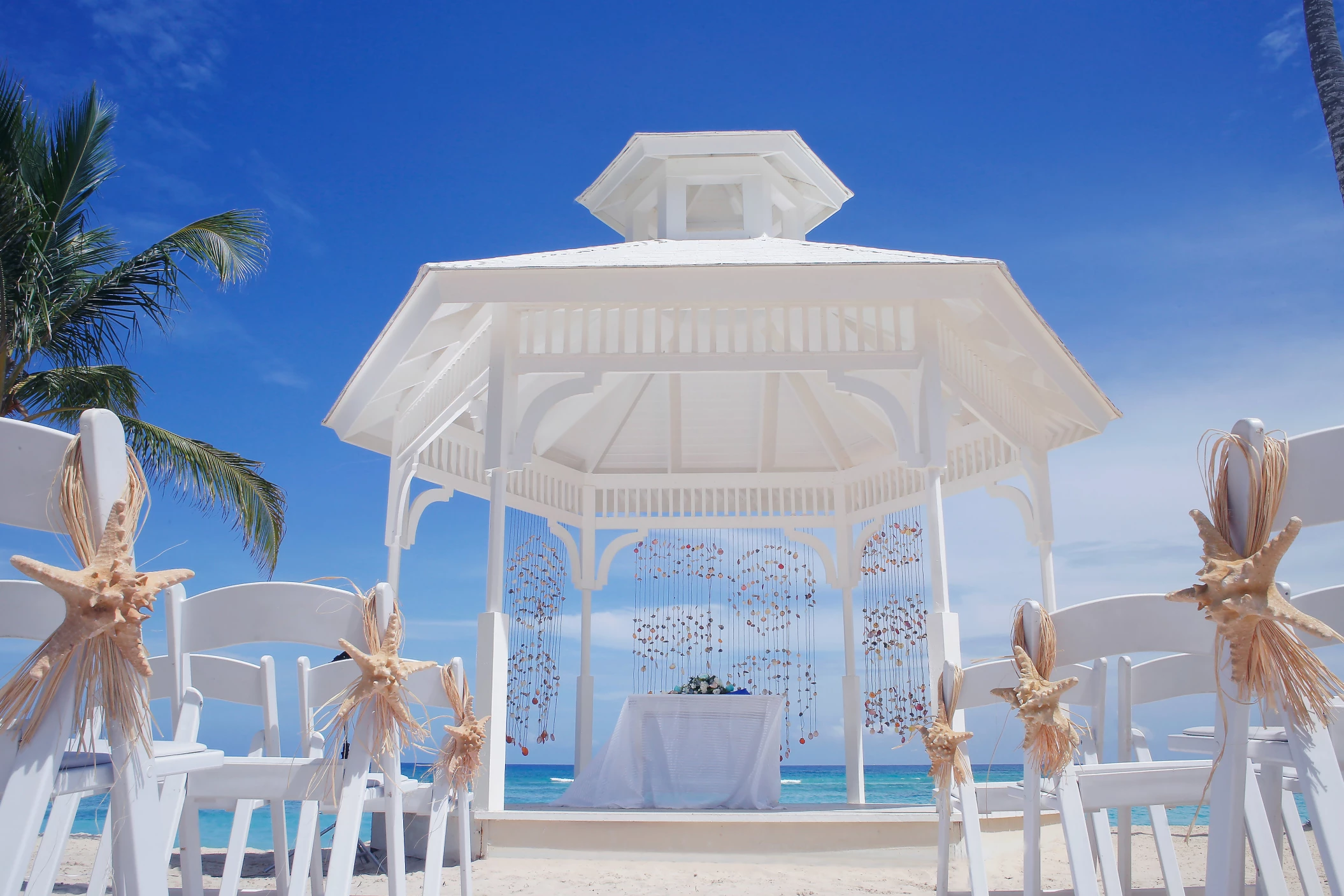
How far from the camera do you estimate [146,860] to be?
175 cm

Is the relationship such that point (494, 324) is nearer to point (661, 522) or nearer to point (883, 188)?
point (661, 522)

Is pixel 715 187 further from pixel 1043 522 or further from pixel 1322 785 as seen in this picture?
pixel 1322 785

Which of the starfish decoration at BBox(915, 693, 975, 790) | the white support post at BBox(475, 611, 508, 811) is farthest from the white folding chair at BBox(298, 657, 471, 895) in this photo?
the white support post at BBox(475, 611, 508, 811)

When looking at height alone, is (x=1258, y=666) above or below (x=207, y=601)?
below

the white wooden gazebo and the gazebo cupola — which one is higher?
the gazebo cupola

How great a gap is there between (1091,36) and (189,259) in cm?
1079

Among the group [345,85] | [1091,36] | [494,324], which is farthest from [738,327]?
[345,85]

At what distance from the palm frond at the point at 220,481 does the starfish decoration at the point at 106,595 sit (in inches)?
361

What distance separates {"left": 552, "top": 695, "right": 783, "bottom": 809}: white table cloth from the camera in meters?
6.88

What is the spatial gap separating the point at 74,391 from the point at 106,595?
10010mm

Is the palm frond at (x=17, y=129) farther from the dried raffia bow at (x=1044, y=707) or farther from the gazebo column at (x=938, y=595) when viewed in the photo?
the dried raffia bow at (x=1044, y=707)

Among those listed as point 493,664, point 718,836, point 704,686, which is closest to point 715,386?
point 704,686

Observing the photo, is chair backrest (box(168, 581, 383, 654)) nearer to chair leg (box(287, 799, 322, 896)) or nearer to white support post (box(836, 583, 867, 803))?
chair leg (box(287, 799, 322, 896))

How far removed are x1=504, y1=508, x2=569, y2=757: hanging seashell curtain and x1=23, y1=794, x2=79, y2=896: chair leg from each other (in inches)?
224
